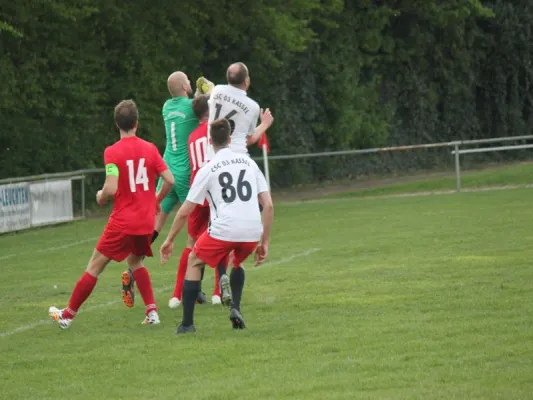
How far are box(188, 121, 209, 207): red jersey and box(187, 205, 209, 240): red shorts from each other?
1.29ft

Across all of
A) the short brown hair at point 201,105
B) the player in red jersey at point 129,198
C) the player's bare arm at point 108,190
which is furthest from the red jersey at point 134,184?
the short brown hair at point 201,105

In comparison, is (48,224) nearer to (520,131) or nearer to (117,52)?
(117,52)

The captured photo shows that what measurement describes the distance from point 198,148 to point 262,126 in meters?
1.06

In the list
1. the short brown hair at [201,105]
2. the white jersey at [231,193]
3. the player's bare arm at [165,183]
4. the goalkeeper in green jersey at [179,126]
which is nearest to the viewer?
the white jersey at [231,193]

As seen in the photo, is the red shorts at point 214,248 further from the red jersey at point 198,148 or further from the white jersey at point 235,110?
the red jersey at point 198,148

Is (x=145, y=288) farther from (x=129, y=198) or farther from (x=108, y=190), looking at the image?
(x=108, y=190)

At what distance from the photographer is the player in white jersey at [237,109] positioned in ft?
39.7

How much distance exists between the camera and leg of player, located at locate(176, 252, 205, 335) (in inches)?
417

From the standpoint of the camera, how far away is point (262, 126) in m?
11.9

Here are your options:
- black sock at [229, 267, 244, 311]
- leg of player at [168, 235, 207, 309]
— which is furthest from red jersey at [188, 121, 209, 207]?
black sock at [229, 267, 244, 311]

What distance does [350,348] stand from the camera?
9570 mm

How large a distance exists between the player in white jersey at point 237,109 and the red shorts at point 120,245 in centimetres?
138

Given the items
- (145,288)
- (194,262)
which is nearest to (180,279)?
(145,288)

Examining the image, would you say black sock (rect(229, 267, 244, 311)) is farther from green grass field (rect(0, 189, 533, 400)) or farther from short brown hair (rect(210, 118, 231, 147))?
short brown hair (rect(210, 118, 231, 147))
